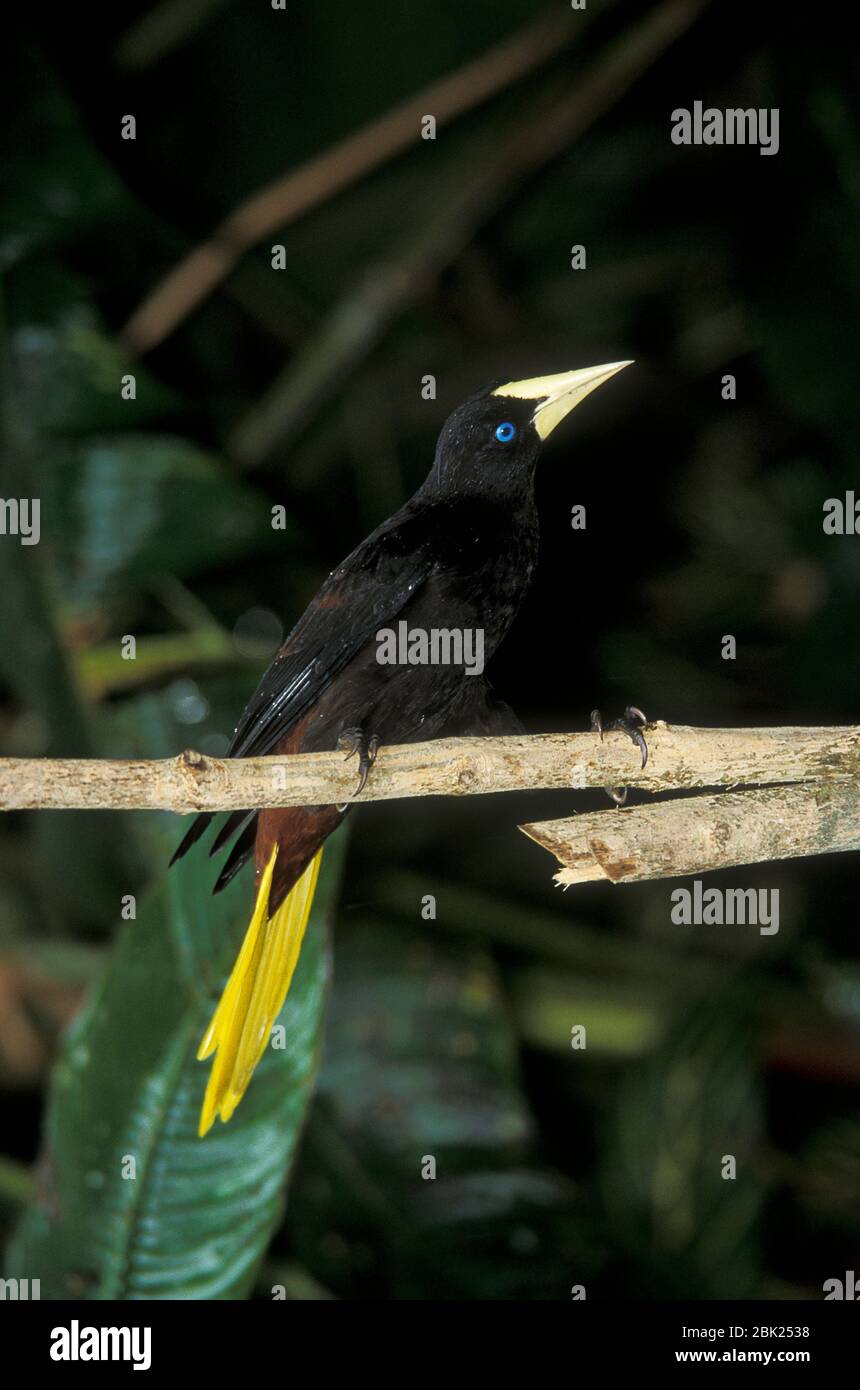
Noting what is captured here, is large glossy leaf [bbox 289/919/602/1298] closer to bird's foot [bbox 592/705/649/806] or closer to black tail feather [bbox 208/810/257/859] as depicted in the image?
black tail feather [bbox 208/810/257/859]

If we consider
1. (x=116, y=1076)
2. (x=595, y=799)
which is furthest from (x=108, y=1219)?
(x=595, y=799)

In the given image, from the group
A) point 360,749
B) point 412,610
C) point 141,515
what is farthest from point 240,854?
point 141,515

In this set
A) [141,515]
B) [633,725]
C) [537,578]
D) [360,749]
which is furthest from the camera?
[141,515]

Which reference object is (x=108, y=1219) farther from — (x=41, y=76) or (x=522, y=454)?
(x=41, y=76)

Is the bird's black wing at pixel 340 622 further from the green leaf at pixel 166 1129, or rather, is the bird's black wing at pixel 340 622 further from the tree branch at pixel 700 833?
the tree branch at pixel 700 833

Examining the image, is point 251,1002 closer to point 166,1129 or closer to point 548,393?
point 166,1129

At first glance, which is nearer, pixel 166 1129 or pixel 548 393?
pixel 548 393

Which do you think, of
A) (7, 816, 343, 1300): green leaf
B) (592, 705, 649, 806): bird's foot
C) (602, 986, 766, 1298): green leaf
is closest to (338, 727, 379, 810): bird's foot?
(592, 705, 649, 806): bird's foot
